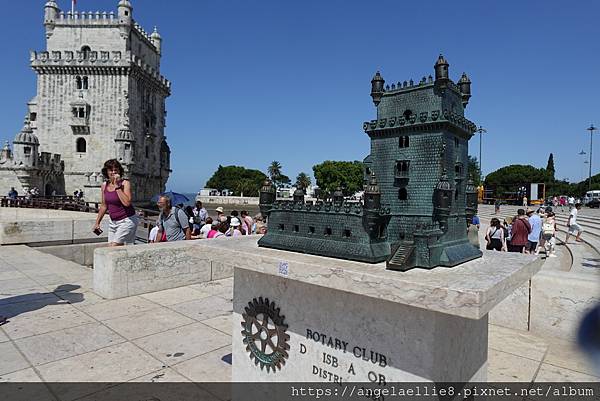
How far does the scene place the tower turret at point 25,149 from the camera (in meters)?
35.6

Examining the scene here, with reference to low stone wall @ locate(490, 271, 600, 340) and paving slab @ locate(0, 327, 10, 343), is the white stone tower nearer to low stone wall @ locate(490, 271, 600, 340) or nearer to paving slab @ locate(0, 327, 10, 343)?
paving slab @ locate(0, 327, 10, 343)

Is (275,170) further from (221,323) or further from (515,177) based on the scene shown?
(221,323)

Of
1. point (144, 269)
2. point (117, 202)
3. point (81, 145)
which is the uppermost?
point (81, 145)

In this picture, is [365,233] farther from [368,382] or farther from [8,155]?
[8,155]

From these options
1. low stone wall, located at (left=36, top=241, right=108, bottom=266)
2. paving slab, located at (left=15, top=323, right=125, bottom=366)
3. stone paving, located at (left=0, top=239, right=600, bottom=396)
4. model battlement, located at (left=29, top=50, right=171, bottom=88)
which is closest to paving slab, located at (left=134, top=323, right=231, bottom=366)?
stone paving, located at (left=0, top=239, right=600, bottom=396)

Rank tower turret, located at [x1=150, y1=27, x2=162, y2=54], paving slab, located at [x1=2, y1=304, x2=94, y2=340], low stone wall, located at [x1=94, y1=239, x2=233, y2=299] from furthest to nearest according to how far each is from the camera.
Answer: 1. tower turret, located at [x1=150, y1=27, x2=162, y2=54]
2. low stone wall, located at [x1=94, y1=239, x2=233, y2=299]
3. paving slab, located at [x1=2, y1=304, x2=94, y2=340]

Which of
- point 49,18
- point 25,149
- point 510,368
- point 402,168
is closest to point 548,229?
point 510,368

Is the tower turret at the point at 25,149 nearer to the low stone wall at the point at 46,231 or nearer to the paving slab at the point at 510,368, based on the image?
the low stone wall at the point at 46,231

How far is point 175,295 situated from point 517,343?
18.1 ft

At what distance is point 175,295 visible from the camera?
6.82 m

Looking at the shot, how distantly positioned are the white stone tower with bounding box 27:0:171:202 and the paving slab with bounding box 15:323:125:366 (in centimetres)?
3945

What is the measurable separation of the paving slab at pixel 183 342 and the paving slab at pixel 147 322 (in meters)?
0.18

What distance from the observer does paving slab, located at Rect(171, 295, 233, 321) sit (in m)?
5.81

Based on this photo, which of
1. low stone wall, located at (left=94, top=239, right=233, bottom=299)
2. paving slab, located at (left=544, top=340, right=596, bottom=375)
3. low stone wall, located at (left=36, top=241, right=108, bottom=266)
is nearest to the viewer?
paving slab, located at (left=544, top=340, right=596, bottom=375)
